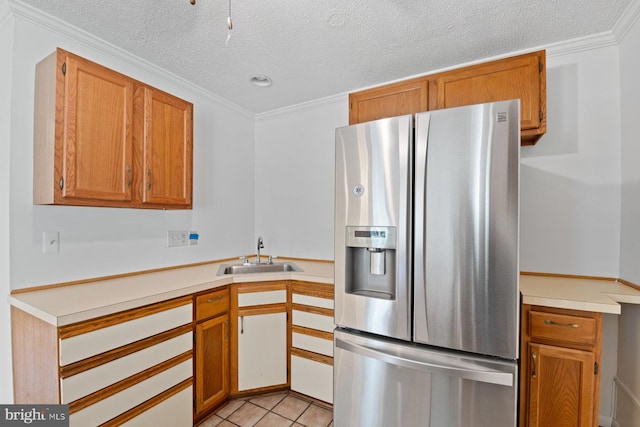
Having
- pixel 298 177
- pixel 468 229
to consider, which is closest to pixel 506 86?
pixel 468 229

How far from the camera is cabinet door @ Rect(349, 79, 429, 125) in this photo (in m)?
1.95

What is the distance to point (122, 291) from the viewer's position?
159cm

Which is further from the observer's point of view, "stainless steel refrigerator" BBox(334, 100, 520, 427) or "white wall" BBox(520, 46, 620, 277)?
"white wall" BBox(520, 46, 620, 277)

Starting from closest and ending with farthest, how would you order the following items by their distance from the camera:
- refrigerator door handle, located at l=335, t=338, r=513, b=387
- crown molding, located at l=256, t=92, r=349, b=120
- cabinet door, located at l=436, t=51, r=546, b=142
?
refrigerator door handle, located at l=335, t=338, r=513, b=387
cabinet door, located at l=436, t=51, r=546, b=142
crown molding, located at l=256, t=92, r=349, b=120

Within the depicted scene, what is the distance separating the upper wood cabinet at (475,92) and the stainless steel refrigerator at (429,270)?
0.61 meters

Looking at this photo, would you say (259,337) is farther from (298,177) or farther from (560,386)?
(560,386)

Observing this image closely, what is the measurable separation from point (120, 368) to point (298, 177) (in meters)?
2.01

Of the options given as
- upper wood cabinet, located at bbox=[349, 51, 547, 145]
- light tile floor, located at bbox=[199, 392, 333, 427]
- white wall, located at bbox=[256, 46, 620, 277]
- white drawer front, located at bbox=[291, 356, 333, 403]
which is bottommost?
light tile floor, located at bbox=[199, 392, 333, 427]

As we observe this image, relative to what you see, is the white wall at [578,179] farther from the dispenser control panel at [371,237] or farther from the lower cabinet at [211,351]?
the lower cabinet at [211,351]

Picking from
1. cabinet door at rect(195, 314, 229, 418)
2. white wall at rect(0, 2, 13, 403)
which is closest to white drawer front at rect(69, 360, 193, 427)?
cabinet door at rect(195, 314, 229, 418)

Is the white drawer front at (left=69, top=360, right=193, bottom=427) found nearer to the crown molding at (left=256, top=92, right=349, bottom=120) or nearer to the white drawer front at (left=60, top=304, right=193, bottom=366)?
the white drawer front at (left=60, top=304, right=193, bottom=366)

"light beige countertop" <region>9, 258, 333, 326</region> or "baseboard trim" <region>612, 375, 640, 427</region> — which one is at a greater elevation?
"light beige countertop" <region>9, 258, 333, 326</region>

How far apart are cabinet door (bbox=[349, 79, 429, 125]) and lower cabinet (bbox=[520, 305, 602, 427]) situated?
135cm

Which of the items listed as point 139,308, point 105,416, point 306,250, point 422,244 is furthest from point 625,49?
point 105,416
